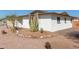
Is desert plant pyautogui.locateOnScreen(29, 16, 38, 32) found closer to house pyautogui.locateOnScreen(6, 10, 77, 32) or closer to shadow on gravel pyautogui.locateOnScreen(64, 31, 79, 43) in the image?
house pyautogui.locateOnScreen(6, 10, 77, 32)

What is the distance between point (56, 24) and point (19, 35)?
0.51 meters

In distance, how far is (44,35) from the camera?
3.80 metres

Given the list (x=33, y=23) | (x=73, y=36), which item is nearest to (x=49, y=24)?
(x=33, y=23)

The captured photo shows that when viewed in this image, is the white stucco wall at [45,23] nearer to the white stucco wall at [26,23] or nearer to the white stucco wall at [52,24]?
the white stucco wall at [52,24]

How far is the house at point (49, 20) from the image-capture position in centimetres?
380

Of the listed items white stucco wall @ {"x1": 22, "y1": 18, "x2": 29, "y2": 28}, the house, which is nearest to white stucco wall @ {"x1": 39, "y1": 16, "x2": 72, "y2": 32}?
the house

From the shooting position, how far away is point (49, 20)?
12.5ft

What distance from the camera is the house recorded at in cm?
380

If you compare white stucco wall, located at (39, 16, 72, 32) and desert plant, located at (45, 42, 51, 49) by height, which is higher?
white stucco wall, located at (39, 16, 72, 32)

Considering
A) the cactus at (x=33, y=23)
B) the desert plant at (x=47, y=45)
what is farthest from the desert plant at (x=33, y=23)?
the desert plant at (x=47, y=45)
